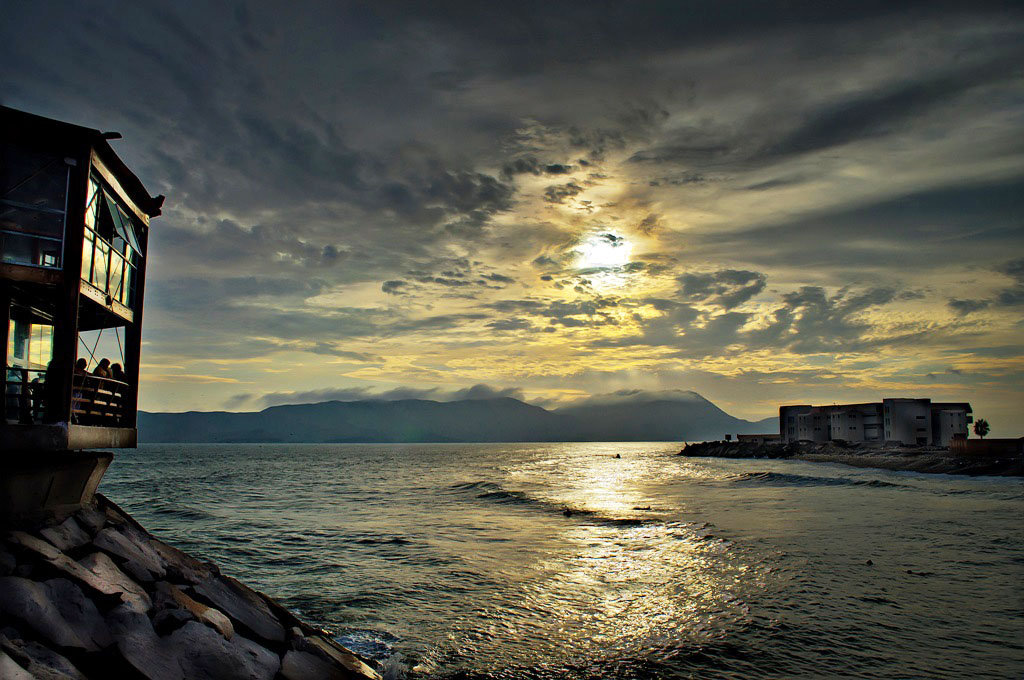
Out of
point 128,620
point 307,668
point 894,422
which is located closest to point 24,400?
point 128,620

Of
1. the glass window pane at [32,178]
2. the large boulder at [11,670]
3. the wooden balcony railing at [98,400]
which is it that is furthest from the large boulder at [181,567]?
the glass window pane at [32,178]

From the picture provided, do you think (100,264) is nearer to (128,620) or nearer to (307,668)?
(128,620)

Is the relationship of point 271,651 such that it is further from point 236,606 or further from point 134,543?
point 134,543

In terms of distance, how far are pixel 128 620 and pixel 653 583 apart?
540 inches

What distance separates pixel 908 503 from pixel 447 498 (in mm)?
30958

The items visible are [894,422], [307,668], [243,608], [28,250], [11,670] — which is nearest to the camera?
[11,670]

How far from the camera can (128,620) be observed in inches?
299

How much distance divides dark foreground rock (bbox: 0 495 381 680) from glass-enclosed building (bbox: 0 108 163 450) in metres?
2.19

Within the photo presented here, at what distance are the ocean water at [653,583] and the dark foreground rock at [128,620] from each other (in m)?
2.72

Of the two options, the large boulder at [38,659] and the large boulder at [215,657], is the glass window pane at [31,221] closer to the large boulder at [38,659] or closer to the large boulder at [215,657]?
the large boulder at [38,659]

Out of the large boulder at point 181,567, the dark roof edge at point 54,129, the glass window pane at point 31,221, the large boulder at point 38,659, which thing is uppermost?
the dark roof edge at point 54,129

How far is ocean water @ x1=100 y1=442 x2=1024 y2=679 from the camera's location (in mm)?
11484

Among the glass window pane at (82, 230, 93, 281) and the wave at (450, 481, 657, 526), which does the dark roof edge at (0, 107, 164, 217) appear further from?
the wave at (450, 481, 657, 526)

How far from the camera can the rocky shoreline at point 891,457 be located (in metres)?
59.2
